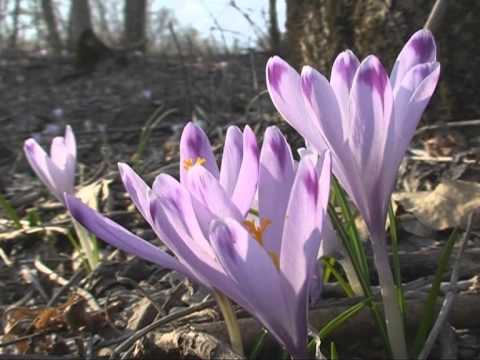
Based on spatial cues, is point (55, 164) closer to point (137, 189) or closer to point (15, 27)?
point (137, 189)

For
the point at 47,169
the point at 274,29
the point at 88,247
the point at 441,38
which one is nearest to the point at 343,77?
the point at 47,169

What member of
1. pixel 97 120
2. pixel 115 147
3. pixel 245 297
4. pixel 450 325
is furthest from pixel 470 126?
pixel 97 120

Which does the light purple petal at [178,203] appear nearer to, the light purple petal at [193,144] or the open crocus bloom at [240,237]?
the open crocus bloom at [240,237]

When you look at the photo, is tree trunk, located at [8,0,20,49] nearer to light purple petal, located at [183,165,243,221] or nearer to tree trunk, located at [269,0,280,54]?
tree trunk, located at [269,0,280,54]

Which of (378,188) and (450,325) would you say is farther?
(450,325)

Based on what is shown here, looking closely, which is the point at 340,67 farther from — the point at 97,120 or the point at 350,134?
the point at 97,120
